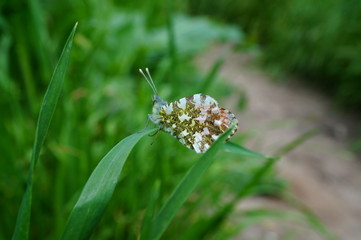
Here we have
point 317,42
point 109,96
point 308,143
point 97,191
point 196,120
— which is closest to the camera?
point 97,191

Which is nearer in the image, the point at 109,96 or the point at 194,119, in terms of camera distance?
the point at 194,119

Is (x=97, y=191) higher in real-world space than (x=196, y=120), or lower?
lower

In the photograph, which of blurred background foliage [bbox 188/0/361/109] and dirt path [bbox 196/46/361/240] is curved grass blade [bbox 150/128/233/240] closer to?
dirt path [bbox 196/46/361/240]

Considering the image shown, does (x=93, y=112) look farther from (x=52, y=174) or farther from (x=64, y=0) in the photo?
(x=64, y=0)

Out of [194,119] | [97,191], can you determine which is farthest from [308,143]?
[97,191]

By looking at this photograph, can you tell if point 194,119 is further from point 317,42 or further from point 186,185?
point 317,42

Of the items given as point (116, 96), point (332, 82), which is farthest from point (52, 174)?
point (332, 82)
